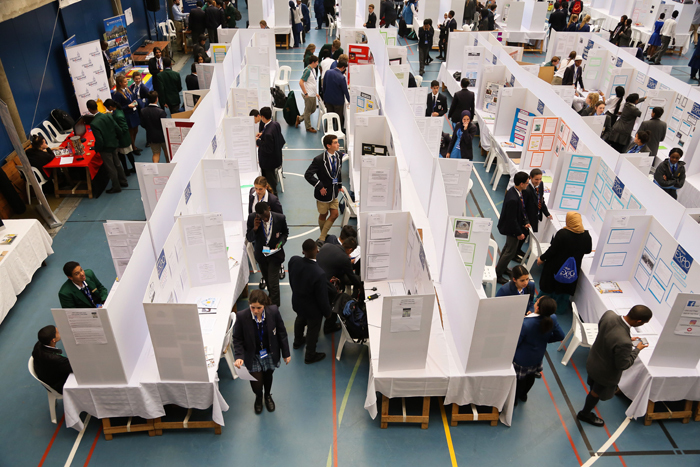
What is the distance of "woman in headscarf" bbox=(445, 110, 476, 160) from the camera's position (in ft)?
28.1

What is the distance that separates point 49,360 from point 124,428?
3.17 ft

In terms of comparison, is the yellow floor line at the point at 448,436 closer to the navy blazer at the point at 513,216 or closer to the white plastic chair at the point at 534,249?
the navy blazer at the point at 513,216

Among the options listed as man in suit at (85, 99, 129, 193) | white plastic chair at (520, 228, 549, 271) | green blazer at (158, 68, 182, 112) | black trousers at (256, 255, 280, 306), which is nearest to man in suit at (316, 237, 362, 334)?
black trousers at (256, 255, 280, 306)

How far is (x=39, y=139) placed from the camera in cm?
884

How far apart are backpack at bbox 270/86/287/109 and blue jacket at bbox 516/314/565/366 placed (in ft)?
26.8

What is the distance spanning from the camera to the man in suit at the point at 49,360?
4.94 metres

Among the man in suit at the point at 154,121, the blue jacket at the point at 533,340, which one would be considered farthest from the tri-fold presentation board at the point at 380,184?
the man in suit at the point at 154,121

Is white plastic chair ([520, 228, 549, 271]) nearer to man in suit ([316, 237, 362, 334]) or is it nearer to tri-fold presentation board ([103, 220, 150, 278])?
man in suit ([316, 237, 362, 334])

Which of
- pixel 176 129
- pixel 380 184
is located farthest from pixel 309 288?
pixel 176 129

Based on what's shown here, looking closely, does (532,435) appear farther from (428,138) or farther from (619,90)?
(619,90)

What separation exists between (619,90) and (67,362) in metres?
10.2

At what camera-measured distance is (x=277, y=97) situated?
1147cm

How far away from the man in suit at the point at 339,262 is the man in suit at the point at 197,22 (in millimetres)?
12609

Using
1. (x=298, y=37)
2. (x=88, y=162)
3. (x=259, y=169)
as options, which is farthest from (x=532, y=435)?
(x=298, y=37)
